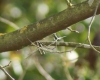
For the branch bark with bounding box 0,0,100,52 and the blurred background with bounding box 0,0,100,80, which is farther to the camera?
the blurred background with bounding box 0,0,100,80

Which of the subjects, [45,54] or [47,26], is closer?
[47,26]

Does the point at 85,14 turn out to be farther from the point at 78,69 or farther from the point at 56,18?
the point at 78,69

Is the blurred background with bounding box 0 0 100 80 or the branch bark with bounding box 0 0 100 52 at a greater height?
the blurred background with bounding box 0 0 100 80

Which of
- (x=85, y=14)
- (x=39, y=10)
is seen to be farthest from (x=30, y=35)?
(x=39, y=10)

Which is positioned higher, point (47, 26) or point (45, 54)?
point (45, 54)

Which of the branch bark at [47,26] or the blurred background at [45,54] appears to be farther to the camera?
the blurred background at [45,54]
